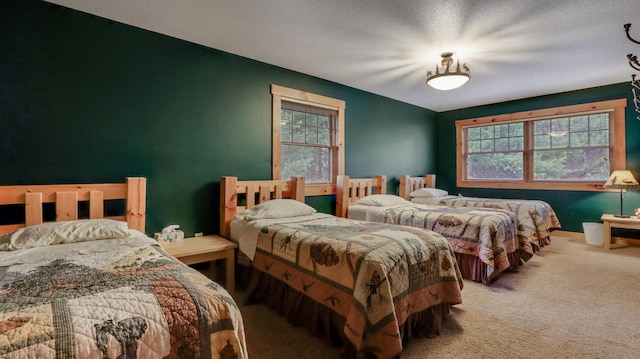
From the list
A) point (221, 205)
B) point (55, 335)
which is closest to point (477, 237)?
point (221, 205)

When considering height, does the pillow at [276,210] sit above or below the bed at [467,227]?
above

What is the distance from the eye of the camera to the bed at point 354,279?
154 centimetres

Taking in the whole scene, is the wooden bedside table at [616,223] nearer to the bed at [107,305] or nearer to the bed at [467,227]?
the bed at [467,227]

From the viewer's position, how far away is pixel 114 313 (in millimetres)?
895

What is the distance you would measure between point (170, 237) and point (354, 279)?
1717mm

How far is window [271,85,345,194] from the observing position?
3.41 metres

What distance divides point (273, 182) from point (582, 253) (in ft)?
13.2

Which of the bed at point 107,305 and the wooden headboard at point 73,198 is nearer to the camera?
the bed at point 107,305

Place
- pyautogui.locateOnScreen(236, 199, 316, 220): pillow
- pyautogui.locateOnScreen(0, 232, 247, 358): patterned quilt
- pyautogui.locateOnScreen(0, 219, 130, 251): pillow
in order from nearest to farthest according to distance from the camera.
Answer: pyautogui.locateOnScreen(0, 232, 247, 358): patterned quilt < pyautogui.locateOnScreen(0, 219, 130, 251): pillow < pyautogui.locateOnScreen(236, 199, 316, 220): pillow

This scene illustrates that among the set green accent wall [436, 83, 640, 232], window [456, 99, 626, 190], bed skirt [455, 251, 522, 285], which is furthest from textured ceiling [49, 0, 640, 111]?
bed skirt [455, 251, 522, 285]

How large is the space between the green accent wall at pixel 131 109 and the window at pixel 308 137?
0.45 ft

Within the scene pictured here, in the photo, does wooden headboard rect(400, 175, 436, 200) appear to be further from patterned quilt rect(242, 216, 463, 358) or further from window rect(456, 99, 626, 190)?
patterned quilt rect(242, 216, 463, 358)

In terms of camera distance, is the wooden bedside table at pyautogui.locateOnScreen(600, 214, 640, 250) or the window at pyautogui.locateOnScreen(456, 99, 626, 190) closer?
the wooden bedside table at pyautogui.locateOnScreen(600, 214, 640, 250)

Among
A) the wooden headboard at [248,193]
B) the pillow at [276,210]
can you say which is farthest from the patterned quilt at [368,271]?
the wooden headboard at [248,193]
